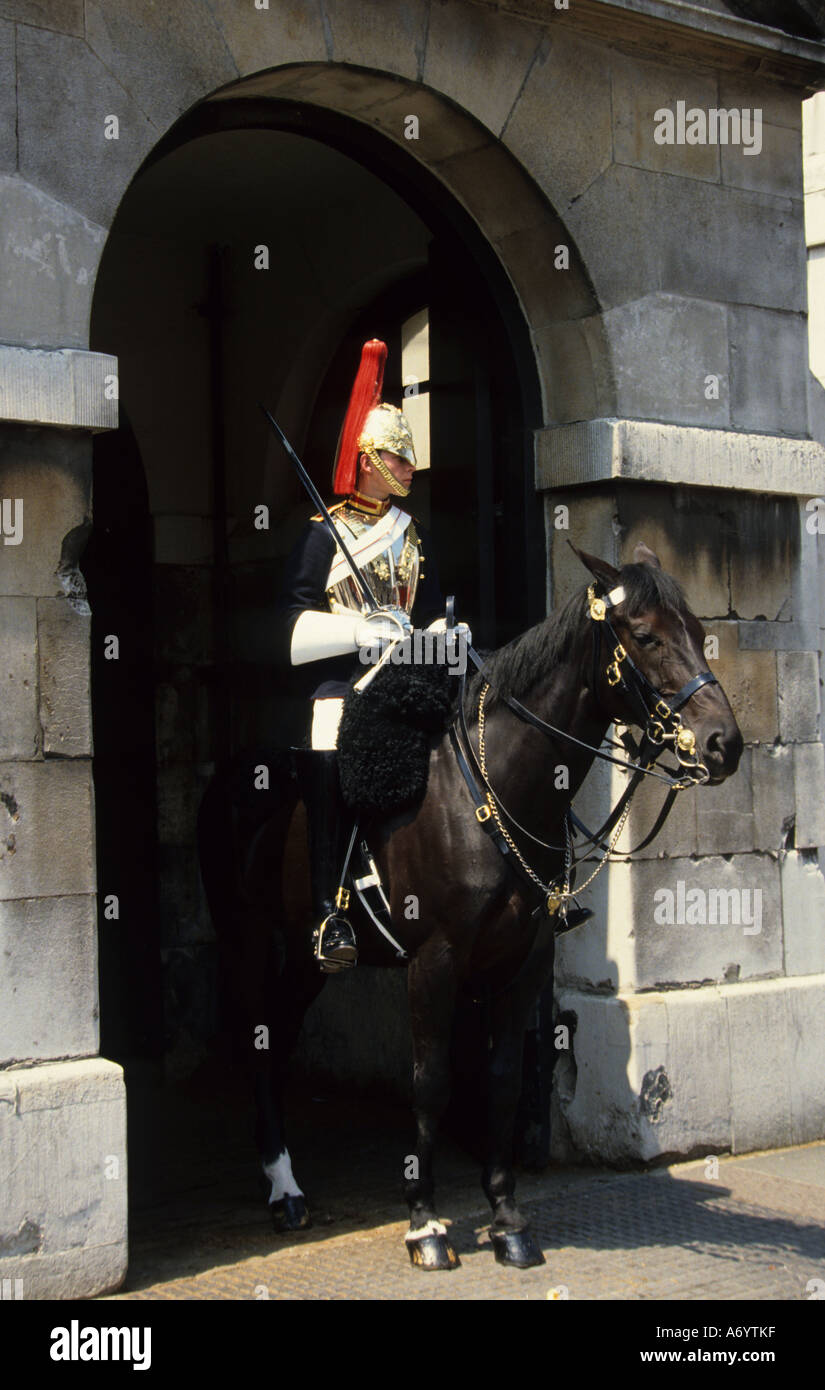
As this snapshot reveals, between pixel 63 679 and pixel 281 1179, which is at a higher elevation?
pixel 63 679

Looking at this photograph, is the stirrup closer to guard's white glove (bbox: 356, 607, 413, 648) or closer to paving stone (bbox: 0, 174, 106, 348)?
guard's white glove (bbox: 356, 607, 413, 648)

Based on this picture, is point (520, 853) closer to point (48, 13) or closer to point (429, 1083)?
point (429, 1083)

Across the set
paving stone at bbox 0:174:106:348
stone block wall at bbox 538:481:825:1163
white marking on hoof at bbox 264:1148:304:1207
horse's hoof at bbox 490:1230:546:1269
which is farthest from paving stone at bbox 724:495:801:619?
paving stone at bbox 0:174:106:348

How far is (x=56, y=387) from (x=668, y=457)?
8.49 ft

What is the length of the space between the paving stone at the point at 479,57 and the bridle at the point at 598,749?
209cm

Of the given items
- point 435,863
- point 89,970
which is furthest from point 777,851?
point 89,970

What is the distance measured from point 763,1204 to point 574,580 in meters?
2.43

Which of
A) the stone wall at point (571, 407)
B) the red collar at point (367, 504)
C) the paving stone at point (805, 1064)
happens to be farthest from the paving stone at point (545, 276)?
the paving stone at point (805, 1064)

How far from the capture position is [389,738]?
5.05 metres

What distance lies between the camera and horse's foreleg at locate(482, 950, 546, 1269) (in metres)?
5.02

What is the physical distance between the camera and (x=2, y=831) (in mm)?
4676

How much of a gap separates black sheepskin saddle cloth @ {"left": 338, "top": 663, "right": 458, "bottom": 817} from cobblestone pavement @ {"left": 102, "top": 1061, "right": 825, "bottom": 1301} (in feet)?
4.80

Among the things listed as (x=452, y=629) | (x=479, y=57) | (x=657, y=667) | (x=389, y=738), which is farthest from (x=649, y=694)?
(x=479, y=57)
